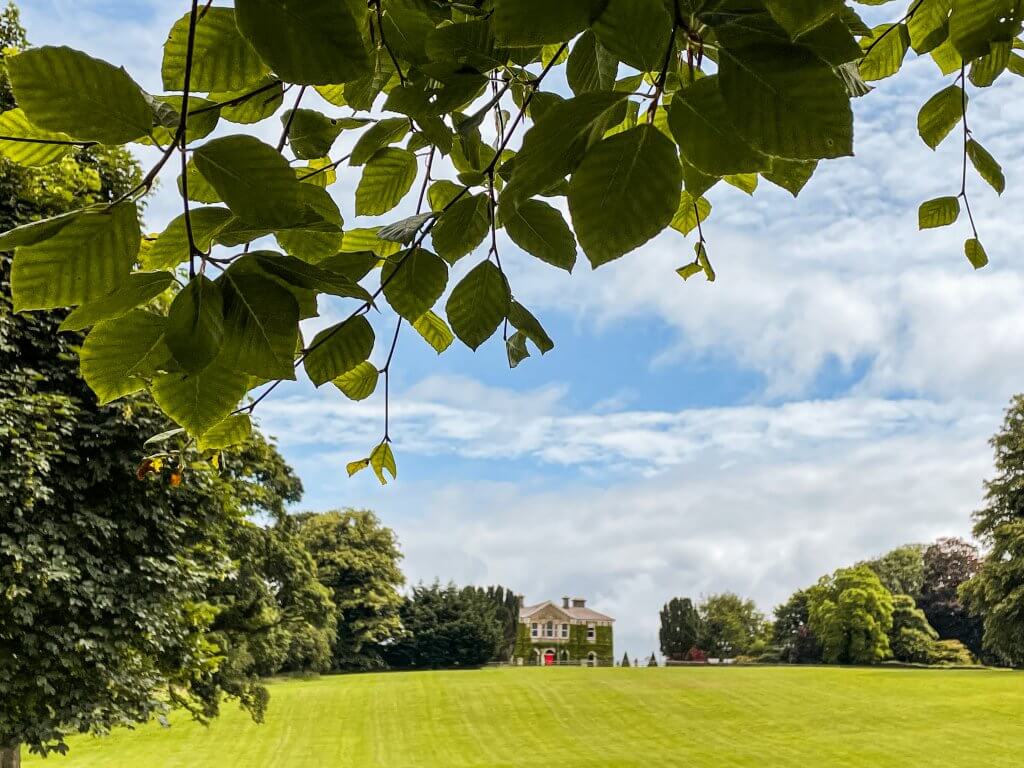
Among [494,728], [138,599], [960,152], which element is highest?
[960,152]

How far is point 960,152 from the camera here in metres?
1.09

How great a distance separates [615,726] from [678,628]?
2147 cm

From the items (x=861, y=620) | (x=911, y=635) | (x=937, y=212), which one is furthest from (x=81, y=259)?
(x=911, y=635)

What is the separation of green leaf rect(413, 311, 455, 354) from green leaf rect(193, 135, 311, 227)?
0.49 meters

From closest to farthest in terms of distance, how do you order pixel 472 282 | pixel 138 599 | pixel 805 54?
pixel 805 54
pixel 472 282
pixel 138 599

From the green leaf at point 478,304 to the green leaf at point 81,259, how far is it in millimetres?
305

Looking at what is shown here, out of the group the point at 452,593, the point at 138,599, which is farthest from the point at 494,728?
the point at 452,593

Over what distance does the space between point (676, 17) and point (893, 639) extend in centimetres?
3614

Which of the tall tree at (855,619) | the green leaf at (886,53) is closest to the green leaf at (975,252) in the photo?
the green leaf at (886,53)

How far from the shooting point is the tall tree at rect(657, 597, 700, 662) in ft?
123

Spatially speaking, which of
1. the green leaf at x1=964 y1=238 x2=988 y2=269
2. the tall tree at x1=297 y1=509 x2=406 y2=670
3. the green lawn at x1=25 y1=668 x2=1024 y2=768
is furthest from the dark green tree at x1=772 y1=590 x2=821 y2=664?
the green leaf at x1=964 y1=238 x2=988 y2=269

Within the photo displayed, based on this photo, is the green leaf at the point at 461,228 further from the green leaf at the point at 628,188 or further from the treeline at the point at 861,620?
the treeline at the point at 861,620

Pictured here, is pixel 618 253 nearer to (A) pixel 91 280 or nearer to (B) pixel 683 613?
(A) pixel 91 280

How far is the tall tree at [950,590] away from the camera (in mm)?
33938
